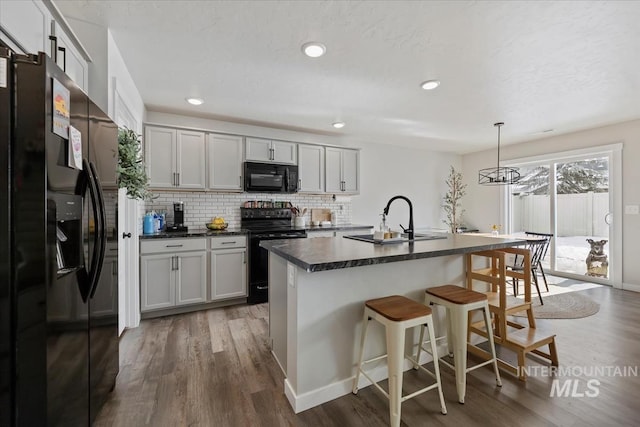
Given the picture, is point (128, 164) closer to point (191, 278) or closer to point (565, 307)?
point (191, 278)

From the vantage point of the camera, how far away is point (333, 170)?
4.62 meters

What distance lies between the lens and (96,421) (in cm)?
160

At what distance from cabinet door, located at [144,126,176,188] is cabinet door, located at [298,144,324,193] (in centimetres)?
175

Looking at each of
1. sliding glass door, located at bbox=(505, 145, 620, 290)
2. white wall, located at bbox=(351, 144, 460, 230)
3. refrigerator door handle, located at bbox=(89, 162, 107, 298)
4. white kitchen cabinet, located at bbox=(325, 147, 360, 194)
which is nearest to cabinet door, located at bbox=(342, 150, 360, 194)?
white kitchen cabinet, located at bbox=(325, 147, 360, 194)

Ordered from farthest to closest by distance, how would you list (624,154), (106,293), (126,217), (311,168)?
1. (311,168)
2. (624,154)
3. (126,217)
4. (106,293)

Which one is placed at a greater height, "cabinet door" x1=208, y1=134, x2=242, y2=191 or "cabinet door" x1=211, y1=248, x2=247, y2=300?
"cabinet door" x1=208, y1=134, x2=242, y2=191

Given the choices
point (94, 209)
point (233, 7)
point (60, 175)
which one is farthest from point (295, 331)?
point (233, 7)

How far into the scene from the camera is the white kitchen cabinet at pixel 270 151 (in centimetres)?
395

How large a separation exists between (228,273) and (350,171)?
2579 mm

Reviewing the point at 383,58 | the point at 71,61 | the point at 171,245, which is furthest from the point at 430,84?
the point at 171,245

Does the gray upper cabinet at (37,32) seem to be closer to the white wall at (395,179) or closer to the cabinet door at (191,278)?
the cabinet door at (191,278)

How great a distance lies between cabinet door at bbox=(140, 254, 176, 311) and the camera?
304 cm

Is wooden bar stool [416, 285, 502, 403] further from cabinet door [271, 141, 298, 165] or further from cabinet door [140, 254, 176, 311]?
cabinet door [271, 141, 298, 165]

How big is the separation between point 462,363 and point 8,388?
7.15ft
